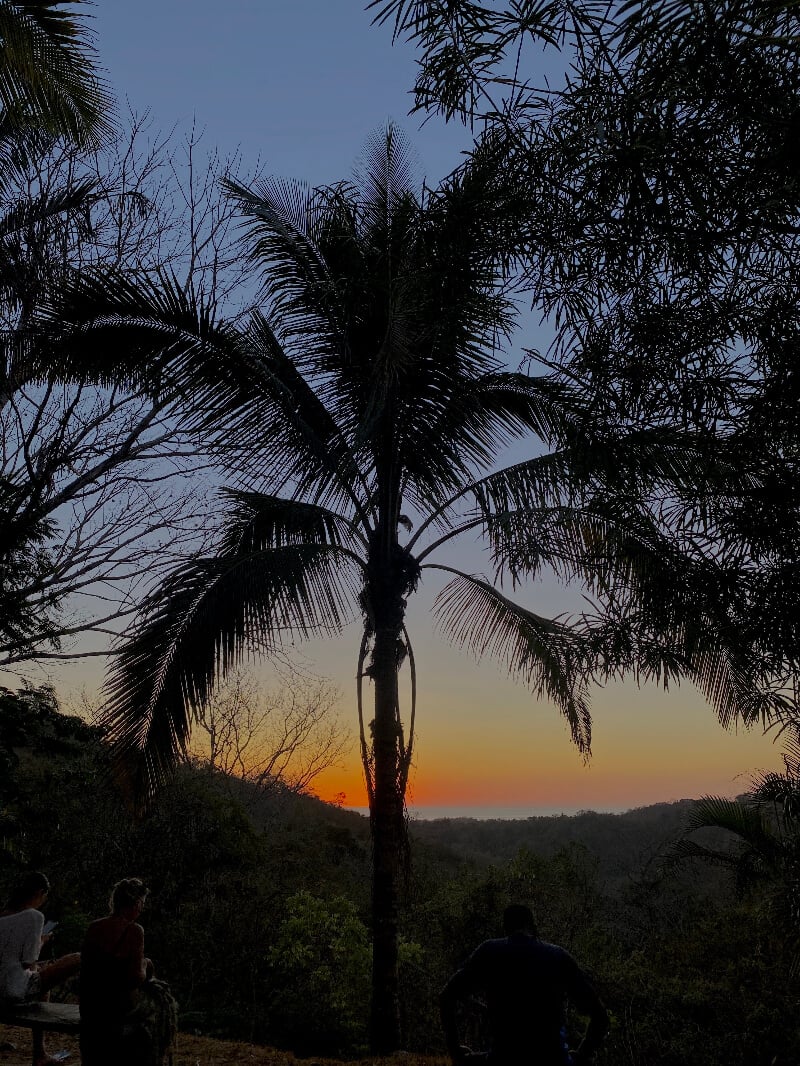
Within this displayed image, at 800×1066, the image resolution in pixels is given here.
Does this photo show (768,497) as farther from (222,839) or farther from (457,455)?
(222,839)

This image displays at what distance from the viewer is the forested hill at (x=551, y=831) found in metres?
36.2

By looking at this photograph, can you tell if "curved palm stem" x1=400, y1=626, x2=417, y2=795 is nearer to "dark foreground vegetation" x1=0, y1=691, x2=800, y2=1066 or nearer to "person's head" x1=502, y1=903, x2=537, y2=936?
"dark foreground vegetation" x1=0, y1=691, x2=800, y2=1066

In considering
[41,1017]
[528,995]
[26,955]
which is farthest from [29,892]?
[528,995]

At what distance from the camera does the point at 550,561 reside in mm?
8516

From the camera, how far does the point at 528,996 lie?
12.0 feet

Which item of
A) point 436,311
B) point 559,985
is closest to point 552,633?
point 436,311

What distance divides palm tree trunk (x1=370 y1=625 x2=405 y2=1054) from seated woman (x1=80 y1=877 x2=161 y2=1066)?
12.3ft

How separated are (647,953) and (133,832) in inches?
346

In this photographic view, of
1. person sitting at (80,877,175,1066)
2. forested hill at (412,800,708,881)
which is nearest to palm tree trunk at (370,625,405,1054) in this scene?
person sitting at (80,877,175,1066)

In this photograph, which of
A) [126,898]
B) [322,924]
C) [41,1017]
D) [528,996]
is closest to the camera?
[528,996]

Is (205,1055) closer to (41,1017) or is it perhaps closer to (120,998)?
(41,1017)

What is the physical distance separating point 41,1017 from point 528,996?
336 centimetres

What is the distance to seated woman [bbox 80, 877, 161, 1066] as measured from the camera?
4.77 meters

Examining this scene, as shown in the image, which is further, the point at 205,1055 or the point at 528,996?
the point at 205,1055
